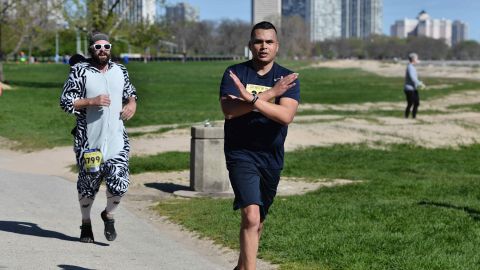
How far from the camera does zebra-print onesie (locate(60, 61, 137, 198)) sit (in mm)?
7504

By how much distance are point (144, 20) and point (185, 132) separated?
84.4 feet

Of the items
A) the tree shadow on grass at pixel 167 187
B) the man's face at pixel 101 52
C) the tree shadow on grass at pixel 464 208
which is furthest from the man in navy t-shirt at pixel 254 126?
the tree shadow on grass at pixel 167 187

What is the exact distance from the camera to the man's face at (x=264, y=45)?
5703 mm

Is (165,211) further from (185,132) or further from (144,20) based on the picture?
(144,20)

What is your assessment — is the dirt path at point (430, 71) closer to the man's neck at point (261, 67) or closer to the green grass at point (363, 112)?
the green grass at point (363, 112)

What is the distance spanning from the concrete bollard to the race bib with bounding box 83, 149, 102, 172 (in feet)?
13.5

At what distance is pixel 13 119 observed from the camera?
2370 cm

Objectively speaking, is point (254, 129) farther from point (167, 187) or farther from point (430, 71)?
point (430, 71)

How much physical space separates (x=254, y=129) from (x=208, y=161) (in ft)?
19.5

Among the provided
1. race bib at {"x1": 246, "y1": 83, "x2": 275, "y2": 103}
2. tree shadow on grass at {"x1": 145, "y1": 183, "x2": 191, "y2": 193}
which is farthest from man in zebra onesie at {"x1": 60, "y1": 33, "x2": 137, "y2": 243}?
tree shadow on grass at {"x1": 145, "y1": 183, "x2": 191, "y2": 193}

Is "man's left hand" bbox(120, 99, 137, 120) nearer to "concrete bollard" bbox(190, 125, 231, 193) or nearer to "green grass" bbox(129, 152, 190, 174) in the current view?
"concrete bollard" bbox(190, 125, 231, 193)

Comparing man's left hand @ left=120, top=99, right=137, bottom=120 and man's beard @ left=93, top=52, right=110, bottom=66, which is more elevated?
man's beard @ left=93, top=52, right=110, bottom=66

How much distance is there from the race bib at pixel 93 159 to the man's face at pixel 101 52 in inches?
30.1

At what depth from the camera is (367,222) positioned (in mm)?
9031
